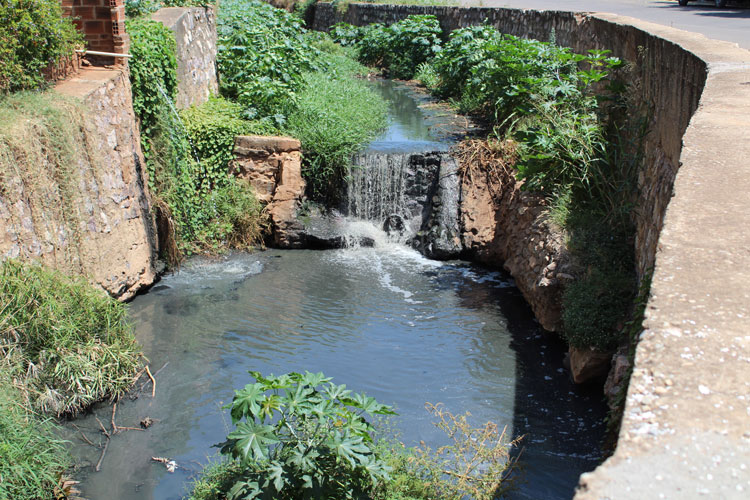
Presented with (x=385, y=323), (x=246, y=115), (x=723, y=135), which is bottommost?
(x=385, y=323)

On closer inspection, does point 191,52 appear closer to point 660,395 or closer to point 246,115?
point 246,115

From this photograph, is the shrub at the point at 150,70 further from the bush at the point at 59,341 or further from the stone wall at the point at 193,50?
the bush at the point at 59,341

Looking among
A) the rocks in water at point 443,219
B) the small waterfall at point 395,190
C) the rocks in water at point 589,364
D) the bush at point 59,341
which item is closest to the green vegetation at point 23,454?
the bush at point 59,341

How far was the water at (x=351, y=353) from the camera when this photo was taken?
5.11m

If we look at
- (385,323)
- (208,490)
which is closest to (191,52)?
(385,323)

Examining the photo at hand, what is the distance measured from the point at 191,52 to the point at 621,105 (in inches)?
240

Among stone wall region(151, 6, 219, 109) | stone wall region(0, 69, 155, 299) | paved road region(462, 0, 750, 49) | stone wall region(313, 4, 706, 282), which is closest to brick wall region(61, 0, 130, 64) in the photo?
stone wall region(0, 69, 155, 299)

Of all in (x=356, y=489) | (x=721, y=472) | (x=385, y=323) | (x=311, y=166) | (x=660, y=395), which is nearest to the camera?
(x=721, y=472)

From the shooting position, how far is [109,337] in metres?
5.74

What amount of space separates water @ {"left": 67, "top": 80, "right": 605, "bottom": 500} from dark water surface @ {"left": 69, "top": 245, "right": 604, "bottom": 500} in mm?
14

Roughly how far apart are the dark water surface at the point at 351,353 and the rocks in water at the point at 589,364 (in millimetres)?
149

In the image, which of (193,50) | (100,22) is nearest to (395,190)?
(193,50)

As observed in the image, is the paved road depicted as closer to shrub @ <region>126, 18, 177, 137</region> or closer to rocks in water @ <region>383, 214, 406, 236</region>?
rocks in water @ <region>383, 214, 406, 236</region>

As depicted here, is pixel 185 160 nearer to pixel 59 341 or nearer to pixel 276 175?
pixel 276 175
